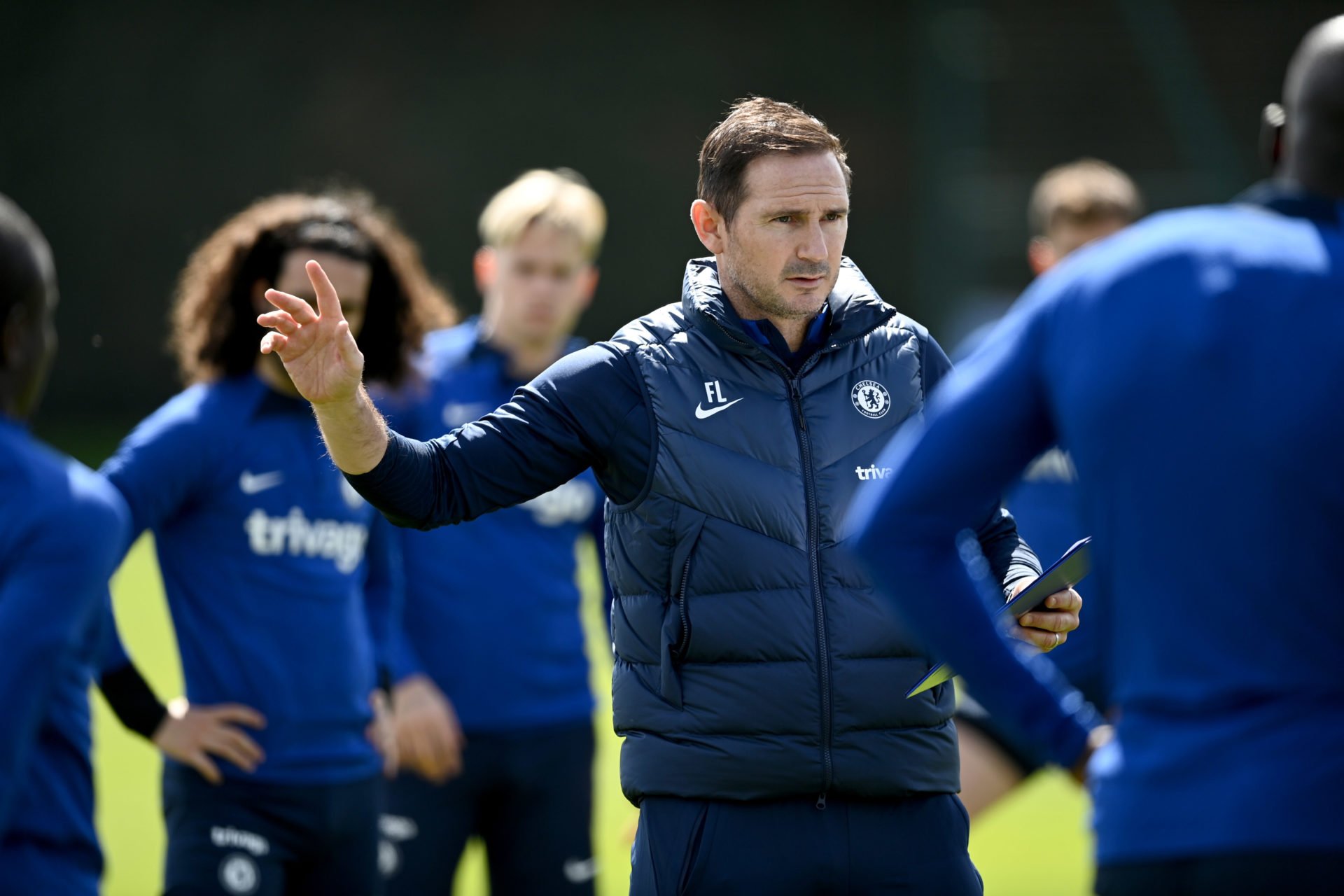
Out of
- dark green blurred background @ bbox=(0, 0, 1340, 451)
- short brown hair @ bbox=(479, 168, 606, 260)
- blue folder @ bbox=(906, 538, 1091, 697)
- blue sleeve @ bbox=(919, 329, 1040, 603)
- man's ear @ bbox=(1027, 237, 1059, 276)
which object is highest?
dark green blurred background @ bbox=(0, 0, 1340, 451)

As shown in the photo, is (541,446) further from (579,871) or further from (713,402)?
(579,871)

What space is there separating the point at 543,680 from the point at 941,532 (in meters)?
2.99

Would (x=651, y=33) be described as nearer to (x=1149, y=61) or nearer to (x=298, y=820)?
(x=1149, y=61)

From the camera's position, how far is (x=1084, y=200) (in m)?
6.41

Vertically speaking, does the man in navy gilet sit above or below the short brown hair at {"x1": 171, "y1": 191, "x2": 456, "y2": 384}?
below

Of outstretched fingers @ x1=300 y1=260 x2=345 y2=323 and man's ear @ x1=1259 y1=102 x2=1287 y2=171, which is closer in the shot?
man's ear @ x1=1259 y1=102 x2=1287 y2=171

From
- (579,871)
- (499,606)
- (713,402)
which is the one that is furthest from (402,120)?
(713,402)

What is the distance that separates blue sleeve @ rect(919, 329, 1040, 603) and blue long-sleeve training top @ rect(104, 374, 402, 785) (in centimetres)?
165

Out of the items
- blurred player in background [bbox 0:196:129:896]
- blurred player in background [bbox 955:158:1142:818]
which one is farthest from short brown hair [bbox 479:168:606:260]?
blurred player in background [bbox 0:196:129:896]

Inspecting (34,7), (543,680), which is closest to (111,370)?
(34,7)

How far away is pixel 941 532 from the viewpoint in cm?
209

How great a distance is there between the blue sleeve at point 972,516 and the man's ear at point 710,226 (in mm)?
1330

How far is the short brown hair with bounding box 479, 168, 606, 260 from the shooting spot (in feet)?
17.5

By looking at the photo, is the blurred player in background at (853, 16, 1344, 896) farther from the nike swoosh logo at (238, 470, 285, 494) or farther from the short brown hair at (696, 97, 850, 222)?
the nike swoosh logo at (238, 470, 285, 494)
